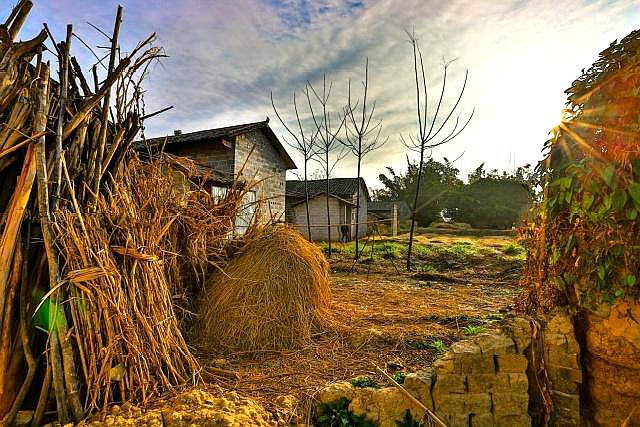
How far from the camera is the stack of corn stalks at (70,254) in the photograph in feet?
7.43

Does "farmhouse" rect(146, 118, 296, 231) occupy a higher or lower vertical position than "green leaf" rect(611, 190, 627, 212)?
higher

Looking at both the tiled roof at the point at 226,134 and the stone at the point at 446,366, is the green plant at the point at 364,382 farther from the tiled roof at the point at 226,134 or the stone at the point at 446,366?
the tiled roof at the point at 226,134

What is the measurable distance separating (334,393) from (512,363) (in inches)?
54.3

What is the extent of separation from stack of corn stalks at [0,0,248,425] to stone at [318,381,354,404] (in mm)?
1006

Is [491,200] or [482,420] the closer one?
[482,420]

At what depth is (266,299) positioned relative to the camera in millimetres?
3732

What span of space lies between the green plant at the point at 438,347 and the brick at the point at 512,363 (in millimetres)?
575

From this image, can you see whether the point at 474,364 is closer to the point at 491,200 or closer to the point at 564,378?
the point at 564,378

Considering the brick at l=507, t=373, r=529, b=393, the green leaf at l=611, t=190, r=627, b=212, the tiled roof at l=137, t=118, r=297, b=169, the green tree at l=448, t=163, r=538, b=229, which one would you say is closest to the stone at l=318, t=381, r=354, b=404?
the brick at l=507, t=373, r=529, b=393

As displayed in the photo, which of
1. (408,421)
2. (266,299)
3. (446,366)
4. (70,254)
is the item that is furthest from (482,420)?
(70,254)

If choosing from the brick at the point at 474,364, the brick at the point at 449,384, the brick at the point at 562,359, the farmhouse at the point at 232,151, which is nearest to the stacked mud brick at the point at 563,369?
the brick at the point at 562,359

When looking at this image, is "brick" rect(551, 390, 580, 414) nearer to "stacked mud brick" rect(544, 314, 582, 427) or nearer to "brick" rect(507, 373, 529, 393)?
"stacked mud brick" rect(544, 314, 582, 427)

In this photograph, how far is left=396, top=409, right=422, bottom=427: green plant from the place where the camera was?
263cm

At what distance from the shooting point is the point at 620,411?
2527 millimetres
